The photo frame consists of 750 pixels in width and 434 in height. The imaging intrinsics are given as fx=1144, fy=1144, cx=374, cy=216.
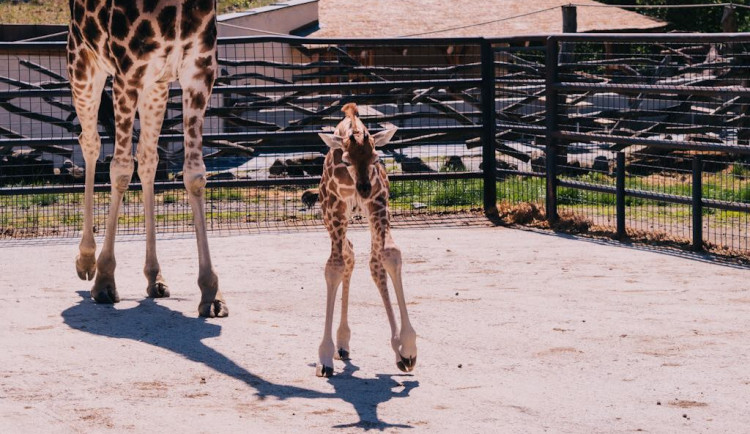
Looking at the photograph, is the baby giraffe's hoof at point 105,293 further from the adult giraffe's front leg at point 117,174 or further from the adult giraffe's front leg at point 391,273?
the adult giraffe's front leg at point 391,273

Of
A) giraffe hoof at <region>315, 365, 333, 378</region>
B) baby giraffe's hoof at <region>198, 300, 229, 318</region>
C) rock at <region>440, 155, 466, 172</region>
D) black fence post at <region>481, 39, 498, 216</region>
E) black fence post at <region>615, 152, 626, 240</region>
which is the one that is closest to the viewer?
giraffe hoof at <region>315, 365, 333, 378</region>

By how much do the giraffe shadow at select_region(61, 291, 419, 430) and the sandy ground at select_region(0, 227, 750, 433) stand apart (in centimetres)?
2

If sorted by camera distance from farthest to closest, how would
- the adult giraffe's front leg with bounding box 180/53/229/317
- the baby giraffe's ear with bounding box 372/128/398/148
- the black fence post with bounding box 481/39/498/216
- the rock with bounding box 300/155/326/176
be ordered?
the rock with bounding box 300/155/326/176 → the black fence post with bounding box 481/39/498/216 → the adult giraffe's front leg with bounding box 180/53/229/317 → the baby giraffe's ear with bounding box 372/128/398/148

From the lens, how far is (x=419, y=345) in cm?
686

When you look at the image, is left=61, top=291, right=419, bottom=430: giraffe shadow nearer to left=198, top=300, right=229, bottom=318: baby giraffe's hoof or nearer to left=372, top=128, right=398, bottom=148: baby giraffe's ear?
left=198, top=300, right=229, bottom=318: baby giraffe's hoof

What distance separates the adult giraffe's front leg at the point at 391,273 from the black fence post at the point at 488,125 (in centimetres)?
613

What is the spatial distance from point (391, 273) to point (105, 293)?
2.90 meters

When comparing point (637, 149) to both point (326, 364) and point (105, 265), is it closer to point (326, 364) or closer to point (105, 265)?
point (105, 265)

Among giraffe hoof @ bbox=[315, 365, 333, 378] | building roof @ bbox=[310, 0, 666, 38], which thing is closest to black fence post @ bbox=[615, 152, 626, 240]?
giraffe hoof @ bbox=[315, 365, 333, 378]

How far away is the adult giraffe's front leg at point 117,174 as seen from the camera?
817 cm

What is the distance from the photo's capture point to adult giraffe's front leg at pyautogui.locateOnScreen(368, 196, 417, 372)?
19.8ft

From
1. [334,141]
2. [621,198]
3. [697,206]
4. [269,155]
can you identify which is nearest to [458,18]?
[269,155]

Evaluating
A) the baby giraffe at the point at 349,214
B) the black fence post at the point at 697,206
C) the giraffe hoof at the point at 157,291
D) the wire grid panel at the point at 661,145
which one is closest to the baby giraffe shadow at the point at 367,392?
the baby giraffe at the point at 349,214

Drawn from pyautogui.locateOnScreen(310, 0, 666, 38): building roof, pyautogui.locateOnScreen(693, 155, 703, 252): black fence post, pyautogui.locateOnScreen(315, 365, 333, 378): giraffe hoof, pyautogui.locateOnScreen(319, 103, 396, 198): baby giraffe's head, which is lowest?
pyautogui.locateOnScreen(315, 365, 333, 378): giraffe hoof
